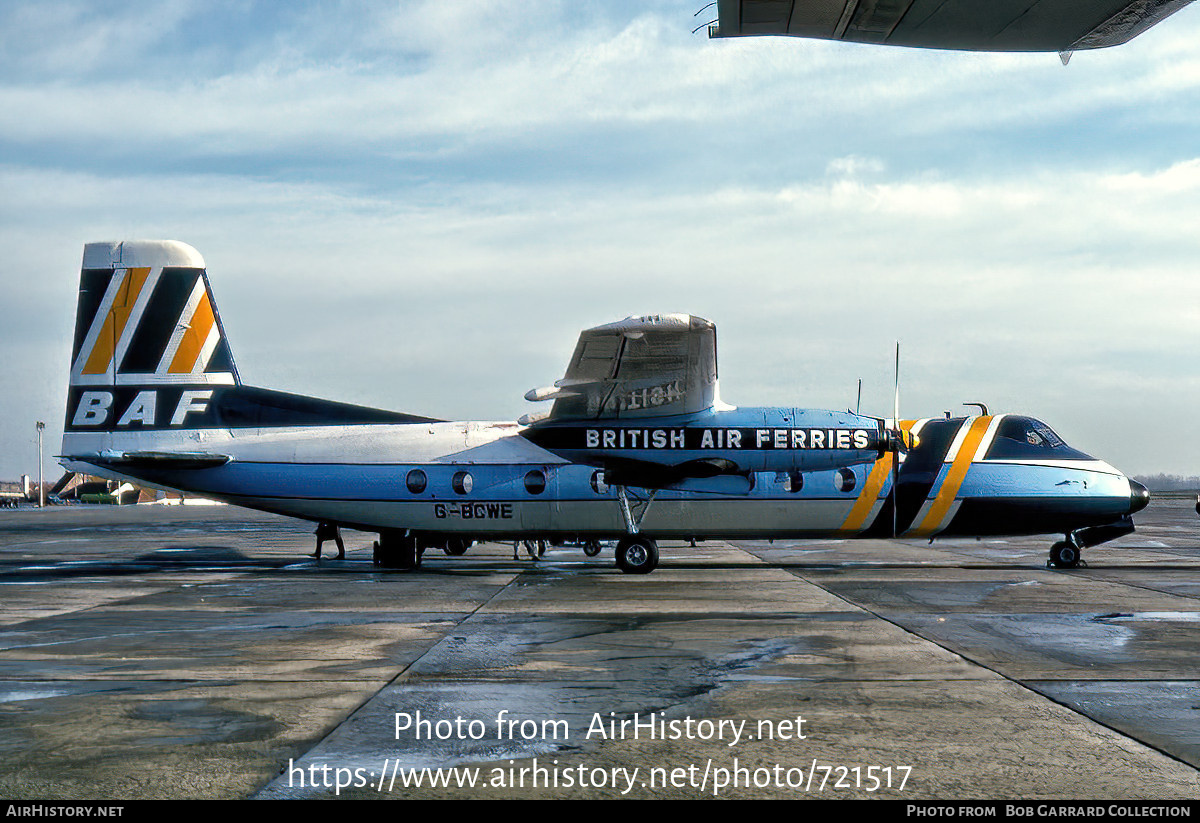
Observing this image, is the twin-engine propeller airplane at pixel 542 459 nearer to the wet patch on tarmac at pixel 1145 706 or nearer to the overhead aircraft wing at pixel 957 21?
the wet patch on tarmac at pixel 1145 706

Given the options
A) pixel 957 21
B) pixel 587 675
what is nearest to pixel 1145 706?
pixel 587 675

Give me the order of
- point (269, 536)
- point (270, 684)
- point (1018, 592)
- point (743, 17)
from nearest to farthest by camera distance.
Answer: point (743, 17), point (270, 684), point (1018, 592), point (269, 536)

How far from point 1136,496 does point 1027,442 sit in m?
2.63

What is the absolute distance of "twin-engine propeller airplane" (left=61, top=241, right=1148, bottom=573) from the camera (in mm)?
21672

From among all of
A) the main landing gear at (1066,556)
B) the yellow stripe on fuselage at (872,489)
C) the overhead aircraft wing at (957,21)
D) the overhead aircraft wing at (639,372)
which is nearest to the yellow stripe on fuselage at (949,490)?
Result: the yellow stripe on fuselage at (872,489)

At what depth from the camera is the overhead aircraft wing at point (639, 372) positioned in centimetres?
1833

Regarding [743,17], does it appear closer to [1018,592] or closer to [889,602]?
[889,602]

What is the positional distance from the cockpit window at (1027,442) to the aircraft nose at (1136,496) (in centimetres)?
118

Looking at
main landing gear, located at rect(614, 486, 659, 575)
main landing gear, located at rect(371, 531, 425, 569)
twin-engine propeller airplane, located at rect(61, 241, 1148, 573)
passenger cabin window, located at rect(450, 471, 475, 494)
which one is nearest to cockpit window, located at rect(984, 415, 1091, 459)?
twin-engine propeller airplane, located at rect(61, 241, 1148, 573)

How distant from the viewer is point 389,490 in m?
23.0

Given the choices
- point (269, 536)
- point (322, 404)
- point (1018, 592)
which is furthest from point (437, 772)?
point (269, 536)

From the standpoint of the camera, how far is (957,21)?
14.1 ft

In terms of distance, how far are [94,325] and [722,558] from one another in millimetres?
17340
